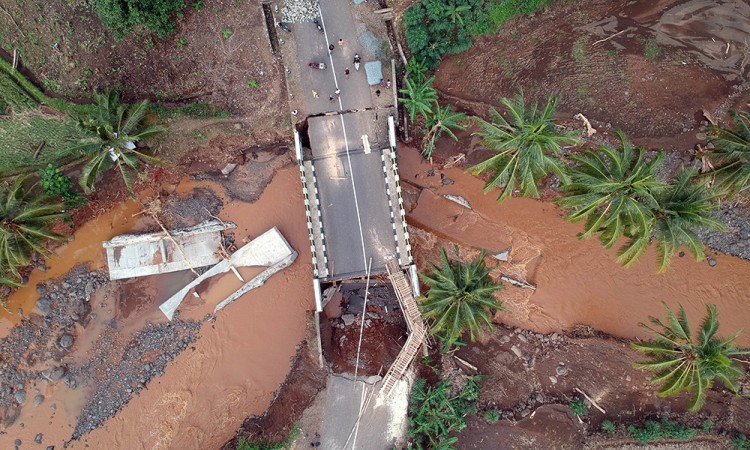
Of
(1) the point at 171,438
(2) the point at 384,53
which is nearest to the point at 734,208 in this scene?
(2) the point at 384,53

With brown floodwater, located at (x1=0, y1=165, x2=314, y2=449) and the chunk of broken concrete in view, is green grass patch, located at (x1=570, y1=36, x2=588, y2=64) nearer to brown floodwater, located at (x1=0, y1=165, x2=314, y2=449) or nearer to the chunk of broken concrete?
the chunk of broken concrete

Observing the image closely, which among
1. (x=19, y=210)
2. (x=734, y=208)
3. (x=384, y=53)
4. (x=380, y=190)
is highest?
(x=384, y=53)

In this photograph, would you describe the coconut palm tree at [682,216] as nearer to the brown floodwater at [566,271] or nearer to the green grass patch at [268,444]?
the brown floodwater at [566,271]

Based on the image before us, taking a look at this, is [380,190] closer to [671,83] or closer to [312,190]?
[312,190]

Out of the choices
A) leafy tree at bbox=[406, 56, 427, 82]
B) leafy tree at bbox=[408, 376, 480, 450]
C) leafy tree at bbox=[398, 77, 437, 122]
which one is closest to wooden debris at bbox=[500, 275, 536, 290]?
leafy tree at bbox=[408, 376, 480, 450]

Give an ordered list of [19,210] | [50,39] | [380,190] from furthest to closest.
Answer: [380,190] < [50,39] < [19,210]

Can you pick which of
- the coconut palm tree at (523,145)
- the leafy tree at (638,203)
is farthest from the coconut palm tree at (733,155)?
the coconut palm tree at (523,145)

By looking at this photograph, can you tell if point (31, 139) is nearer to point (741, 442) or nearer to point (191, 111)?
point (191, 111)
